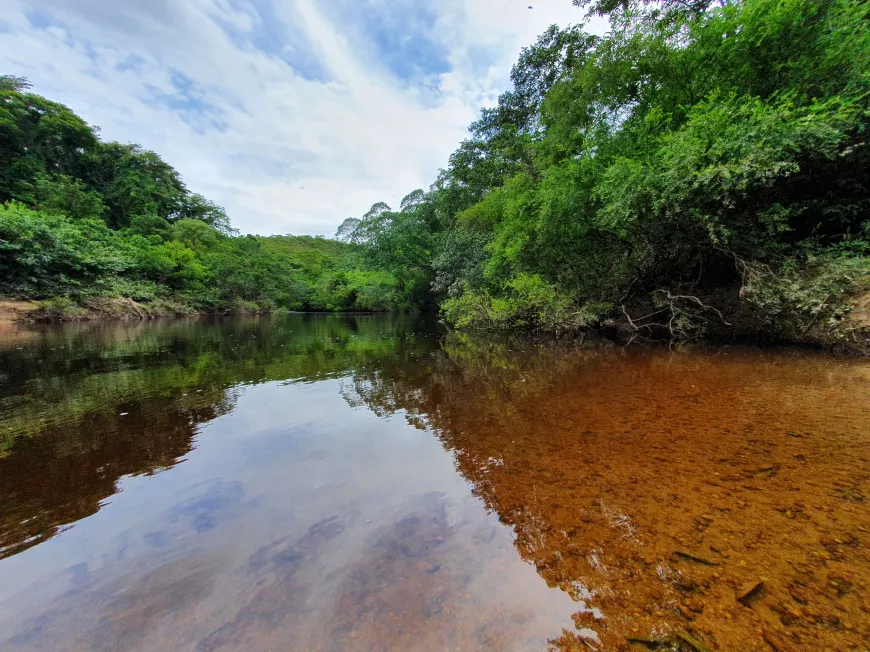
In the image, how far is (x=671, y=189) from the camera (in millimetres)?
8555

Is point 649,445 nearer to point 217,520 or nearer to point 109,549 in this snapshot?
point 217,520

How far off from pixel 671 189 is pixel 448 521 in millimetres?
9500

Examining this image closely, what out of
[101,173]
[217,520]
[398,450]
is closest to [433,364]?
[398,450]

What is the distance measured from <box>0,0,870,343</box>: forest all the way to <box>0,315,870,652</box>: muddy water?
475 cm

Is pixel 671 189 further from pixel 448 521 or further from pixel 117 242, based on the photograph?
pixel 117 242

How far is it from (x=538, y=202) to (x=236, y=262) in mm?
37652

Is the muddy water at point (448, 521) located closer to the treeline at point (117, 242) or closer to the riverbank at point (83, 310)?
the riverbank at point (83, 310)

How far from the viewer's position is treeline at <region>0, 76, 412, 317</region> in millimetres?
22875

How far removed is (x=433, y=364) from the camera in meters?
9.20

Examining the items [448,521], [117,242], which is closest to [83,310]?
[117,242]

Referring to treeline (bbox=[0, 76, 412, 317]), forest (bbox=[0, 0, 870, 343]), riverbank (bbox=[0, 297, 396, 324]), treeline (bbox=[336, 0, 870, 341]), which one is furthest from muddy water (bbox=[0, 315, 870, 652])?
treeline (bbox=[0, 76, 412, 317])

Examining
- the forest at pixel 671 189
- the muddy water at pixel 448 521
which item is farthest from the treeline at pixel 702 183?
the muddy water at pixel 448 521

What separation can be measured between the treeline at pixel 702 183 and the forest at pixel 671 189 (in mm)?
48

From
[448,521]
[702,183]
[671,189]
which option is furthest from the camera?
[671,189]
